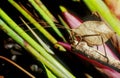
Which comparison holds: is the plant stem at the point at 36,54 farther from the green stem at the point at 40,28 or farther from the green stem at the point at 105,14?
the green stem at the point at 105,14

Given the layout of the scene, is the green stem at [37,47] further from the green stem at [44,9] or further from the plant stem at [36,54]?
the green stem at [44,9]

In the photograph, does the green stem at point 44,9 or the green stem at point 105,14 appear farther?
the green stem at point 44,9

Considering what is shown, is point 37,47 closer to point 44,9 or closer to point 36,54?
point 36,54

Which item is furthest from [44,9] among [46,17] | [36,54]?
[36,54]

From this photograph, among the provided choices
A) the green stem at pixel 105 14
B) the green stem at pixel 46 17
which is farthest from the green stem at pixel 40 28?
the green stem at pixel 105 14

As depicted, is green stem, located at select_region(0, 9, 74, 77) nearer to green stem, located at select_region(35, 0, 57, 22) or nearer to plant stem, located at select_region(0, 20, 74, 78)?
plant stem, located at select_region(0, 20, 74, 78)

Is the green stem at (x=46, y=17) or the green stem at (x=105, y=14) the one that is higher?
the green stem at (x=46, y=17)

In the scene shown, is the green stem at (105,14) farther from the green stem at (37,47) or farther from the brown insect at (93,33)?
the green stem at (37,47)

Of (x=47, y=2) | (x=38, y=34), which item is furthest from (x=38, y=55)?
(x=47, y=2)

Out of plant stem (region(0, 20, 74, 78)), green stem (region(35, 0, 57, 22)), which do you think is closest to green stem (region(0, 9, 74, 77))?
plant stem (region(0, 20, 74, 78))

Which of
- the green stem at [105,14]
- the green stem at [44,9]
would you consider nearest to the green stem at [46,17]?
the green stem at [44,9]
